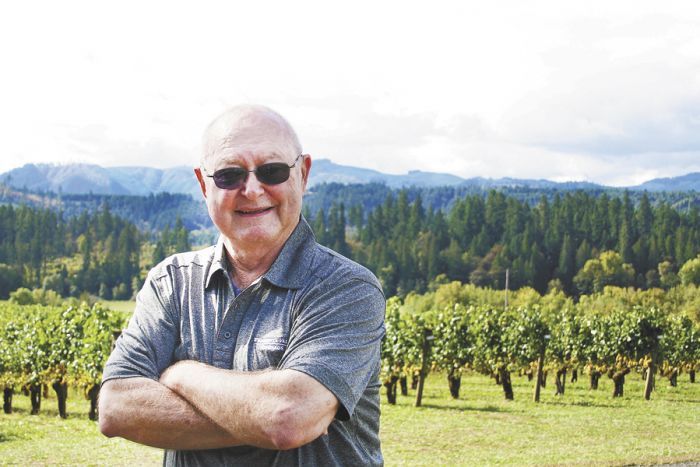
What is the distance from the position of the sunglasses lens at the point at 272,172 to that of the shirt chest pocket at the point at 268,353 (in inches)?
16.5

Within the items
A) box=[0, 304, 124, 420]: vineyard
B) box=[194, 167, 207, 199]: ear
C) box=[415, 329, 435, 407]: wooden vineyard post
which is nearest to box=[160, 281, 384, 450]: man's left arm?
box=[194, 167, 207, 199]: ear

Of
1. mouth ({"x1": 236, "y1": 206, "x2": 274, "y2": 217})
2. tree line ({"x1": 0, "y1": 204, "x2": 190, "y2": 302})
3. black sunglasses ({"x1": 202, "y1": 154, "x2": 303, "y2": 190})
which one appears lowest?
tree line ({"x1": 0, "y1": 204, "x2": 190, "y2": 302})

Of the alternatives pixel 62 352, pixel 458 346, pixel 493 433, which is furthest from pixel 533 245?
pixel 62 352

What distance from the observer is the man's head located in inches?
85.9

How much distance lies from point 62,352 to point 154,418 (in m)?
16.8

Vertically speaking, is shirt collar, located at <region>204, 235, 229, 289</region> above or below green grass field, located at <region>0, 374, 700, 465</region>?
above

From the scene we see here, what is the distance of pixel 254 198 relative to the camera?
2.20 metres

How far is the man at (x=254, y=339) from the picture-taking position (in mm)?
2049

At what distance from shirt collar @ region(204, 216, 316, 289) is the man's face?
0.09 feet

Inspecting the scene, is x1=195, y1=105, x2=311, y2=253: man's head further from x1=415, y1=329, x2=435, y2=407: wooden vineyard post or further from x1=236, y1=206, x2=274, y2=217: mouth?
x1=415, y1=329, x2=435, y2=407: wooden vineyard post

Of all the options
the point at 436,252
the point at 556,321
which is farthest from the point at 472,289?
the point at 556,321

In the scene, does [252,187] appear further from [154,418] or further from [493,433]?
[493,433]

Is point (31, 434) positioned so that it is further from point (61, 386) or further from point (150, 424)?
point (150, 424)

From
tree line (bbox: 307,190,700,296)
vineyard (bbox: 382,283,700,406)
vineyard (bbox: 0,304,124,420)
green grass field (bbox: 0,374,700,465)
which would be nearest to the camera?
green grass field (bbox: 0,374,700,465)
